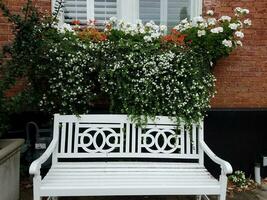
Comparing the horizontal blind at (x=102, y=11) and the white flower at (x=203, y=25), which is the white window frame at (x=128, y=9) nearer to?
the horizontal blind at (x=102, y=11)

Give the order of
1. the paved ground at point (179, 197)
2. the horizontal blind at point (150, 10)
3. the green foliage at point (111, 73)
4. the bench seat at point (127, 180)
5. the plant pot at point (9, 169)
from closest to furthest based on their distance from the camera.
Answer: the bench seat at point (127, 180) → the plant pot at point (9, 169) → the green foliage at point (111, 73) → the paved ground at point (179, 197) → the horizontal blind at point (150, 10)

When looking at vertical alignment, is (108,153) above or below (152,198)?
above

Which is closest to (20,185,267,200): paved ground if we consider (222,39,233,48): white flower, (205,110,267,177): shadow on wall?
(205,110,267,177): shadow on wall

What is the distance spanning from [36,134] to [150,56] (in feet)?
5.97

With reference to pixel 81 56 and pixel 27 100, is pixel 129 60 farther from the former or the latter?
pixel 27 100

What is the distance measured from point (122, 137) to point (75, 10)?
1.98 m

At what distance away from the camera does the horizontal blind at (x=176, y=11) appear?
4637mm

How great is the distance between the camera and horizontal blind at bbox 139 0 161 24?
15.1 ft

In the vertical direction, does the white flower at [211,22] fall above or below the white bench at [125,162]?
above

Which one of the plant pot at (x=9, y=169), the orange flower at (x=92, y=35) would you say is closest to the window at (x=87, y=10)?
the orange flower at (x=92, y=35)

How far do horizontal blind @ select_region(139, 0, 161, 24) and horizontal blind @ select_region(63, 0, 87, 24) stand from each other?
81 cm

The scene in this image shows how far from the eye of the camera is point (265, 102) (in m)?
4.64

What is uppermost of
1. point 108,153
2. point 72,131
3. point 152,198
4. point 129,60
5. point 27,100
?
point 129,60

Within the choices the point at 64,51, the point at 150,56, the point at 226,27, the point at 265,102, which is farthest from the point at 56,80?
the point at 265,102
